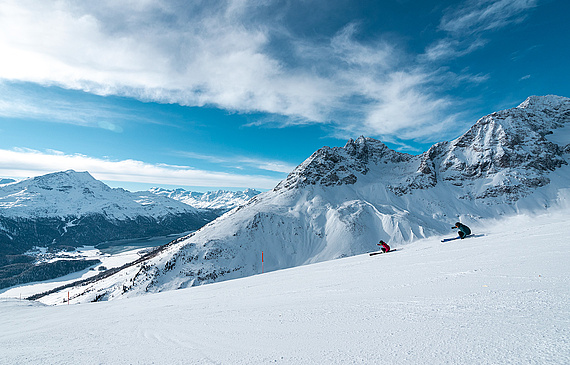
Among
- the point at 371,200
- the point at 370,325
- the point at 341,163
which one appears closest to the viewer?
the point at 370,325

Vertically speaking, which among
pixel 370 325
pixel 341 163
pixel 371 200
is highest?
pixel 341 163

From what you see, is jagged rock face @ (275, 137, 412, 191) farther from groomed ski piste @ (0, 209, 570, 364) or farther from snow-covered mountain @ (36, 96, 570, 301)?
groomed ski piste @ (0, 209, 570, 364)

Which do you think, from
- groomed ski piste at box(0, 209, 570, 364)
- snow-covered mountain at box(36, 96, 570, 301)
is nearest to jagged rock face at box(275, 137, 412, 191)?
snow-covered mountain at box(36, 96, 570, 301)

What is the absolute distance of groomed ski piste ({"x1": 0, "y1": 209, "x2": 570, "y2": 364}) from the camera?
3.25 meters

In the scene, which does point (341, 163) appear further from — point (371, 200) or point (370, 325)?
point (370, 325)

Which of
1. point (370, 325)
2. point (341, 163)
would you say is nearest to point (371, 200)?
point (341, 163)

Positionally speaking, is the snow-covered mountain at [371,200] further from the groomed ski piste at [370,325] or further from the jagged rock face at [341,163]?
the groomed ski piste at [370,325]

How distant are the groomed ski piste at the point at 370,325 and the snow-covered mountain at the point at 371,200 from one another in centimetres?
7788

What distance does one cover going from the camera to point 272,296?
8203 mm

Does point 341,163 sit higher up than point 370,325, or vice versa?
point 341,163

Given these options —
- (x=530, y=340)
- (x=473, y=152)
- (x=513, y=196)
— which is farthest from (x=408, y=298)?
(x=473, y=152)

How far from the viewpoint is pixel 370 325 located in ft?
14.4

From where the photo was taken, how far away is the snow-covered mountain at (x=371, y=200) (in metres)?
87.3

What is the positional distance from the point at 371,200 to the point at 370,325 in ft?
442
